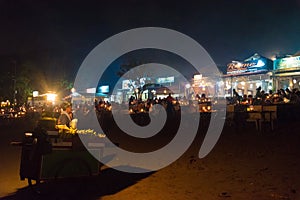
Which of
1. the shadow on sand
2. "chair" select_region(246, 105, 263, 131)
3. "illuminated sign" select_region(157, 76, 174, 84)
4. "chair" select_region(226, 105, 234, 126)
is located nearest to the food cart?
the shadow on sand

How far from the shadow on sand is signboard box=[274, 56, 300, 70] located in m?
21.8

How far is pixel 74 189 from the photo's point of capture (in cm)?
602

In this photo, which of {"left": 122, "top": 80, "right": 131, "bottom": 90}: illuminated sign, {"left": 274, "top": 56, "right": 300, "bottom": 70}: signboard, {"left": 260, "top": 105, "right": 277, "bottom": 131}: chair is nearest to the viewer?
{"left": 260, "top": 105, "right": 277, "bottom": 131}: chair

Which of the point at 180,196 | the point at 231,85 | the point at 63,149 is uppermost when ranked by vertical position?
the point at 231,85

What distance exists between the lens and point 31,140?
236 inches

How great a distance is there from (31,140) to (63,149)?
0.68 metres

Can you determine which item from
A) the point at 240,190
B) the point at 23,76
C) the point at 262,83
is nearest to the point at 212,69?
the point at 262,83

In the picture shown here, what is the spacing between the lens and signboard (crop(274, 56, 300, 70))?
987 inches

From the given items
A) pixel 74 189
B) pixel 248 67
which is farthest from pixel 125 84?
pixel 74 189

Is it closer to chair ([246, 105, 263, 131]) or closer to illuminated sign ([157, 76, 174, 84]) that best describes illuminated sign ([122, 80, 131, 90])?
illuminated sign ([157, 76, 174, 84])

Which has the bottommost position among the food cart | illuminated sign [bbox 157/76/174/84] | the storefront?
the food cart

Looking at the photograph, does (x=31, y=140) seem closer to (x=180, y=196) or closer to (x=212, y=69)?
(x=180, y=196)

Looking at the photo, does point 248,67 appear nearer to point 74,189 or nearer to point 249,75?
point 249,75

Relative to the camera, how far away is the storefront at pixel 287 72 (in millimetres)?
25156
